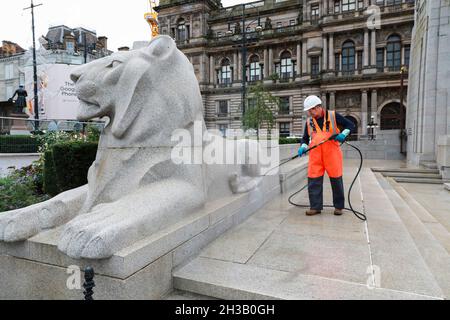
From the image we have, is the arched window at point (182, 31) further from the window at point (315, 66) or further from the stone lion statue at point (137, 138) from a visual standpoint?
the stone lion statue at point (137, 138)

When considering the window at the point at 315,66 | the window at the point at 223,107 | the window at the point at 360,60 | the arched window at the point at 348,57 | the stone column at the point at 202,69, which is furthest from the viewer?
the stone column at the point at 202,69

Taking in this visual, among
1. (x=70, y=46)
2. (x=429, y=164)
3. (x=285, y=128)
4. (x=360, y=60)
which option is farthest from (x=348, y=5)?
(x=70, y=46)

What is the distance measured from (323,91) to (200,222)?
128ft

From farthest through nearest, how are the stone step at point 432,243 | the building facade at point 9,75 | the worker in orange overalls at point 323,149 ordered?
the building facade at point 9,75, the worker in orange overalls at point 323,149, the stone step at point 432,243

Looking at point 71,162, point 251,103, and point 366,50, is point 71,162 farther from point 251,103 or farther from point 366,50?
point 366,50

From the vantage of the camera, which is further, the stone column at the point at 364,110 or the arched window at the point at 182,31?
the arched window at the point at 182,31

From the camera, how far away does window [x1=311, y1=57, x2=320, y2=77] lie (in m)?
40.5

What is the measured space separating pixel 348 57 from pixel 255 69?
12.8 metres

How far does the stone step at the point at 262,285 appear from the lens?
2.13 m

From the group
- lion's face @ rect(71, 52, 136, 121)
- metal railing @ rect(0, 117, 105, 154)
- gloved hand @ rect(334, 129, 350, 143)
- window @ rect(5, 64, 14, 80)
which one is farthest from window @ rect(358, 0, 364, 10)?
window @ rect(5, 64, 14, 80)

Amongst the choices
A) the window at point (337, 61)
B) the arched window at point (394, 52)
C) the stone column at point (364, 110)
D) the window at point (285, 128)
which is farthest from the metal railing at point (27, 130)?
the arched window at point (394, 52)

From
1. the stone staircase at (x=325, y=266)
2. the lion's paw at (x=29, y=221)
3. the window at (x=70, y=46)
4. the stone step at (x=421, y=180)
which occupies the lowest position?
the stone step at (x=421, y=180)

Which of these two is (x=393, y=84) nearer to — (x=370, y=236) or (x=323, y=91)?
(x=323, y=91)

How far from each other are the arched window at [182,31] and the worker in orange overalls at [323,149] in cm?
4743
